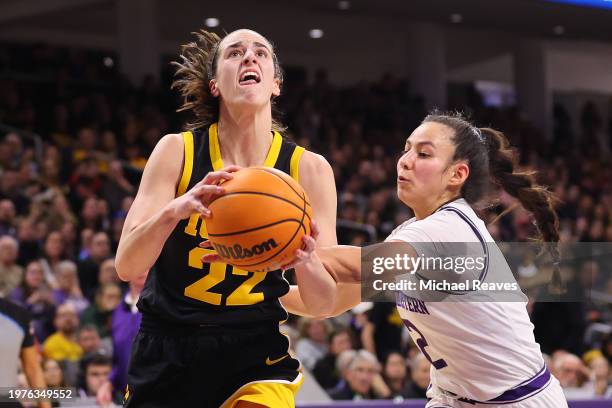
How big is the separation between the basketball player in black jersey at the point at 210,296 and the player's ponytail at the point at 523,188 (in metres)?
0.80

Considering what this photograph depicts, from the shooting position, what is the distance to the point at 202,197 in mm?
2859

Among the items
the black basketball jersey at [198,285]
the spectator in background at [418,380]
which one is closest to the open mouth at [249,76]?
the black basketball jersey at [198,285]

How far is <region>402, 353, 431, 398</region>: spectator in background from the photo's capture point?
714cm

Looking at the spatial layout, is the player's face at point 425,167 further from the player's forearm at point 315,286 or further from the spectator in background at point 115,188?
the spectator in background at point 115,188

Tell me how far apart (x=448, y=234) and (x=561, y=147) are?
1453cm

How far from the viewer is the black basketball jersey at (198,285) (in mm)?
3178

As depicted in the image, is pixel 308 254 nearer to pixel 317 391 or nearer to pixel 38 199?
pixel 317 391

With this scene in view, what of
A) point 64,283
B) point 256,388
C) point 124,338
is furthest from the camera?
point 64,283

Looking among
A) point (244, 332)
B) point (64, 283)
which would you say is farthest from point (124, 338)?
point (244, 332)

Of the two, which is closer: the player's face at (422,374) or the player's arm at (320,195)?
the player's arm at (320,195)

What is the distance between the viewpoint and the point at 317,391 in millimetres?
7176

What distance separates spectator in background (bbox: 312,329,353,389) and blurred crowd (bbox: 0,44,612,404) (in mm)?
11

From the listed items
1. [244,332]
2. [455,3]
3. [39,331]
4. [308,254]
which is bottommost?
[39,331]

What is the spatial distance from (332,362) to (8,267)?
8.92 feet
